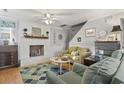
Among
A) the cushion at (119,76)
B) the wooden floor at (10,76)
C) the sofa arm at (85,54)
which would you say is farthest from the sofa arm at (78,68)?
the wooden floor at (10,76)

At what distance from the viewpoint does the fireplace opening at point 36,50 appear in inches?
56.2

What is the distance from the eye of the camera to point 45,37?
141cm

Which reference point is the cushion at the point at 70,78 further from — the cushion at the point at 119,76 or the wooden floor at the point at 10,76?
the wooden floor at the point at 10,76

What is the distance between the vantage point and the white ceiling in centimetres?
127

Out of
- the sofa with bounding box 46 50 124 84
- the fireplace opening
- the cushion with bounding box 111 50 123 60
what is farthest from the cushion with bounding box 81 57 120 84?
the fireplace opening

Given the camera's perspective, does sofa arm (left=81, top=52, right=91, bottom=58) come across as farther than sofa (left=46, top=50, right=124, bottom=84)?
Yes

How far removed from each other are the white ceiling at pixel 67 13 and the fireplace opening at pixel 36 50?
37 cm

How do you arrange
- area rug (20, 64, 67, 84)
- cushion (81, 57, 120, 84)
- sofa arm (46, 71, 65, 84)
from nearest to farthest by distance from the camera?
cushion (81, 57, 120, 84) < sofa arm (46, 71, 65, 84) < area rug (20, 64, 67, 84)

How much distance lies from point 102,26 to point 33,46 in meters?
0.94

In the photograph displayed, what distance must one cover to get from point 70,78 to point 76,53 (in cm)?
35

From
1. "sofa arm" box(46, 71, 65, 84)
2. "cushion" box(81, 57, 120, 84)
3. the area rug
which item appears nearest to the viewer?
"cushion" box(81, 57, 120, 84)

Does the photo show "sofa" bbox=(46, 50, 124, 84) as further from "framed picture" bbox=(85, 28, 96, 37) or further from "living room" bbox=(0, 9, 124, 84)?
"framed picture" bbox=(85, 28, 96, 37)

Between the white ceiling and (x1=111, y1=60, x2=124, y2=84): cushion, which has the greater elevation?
the white ceiling
